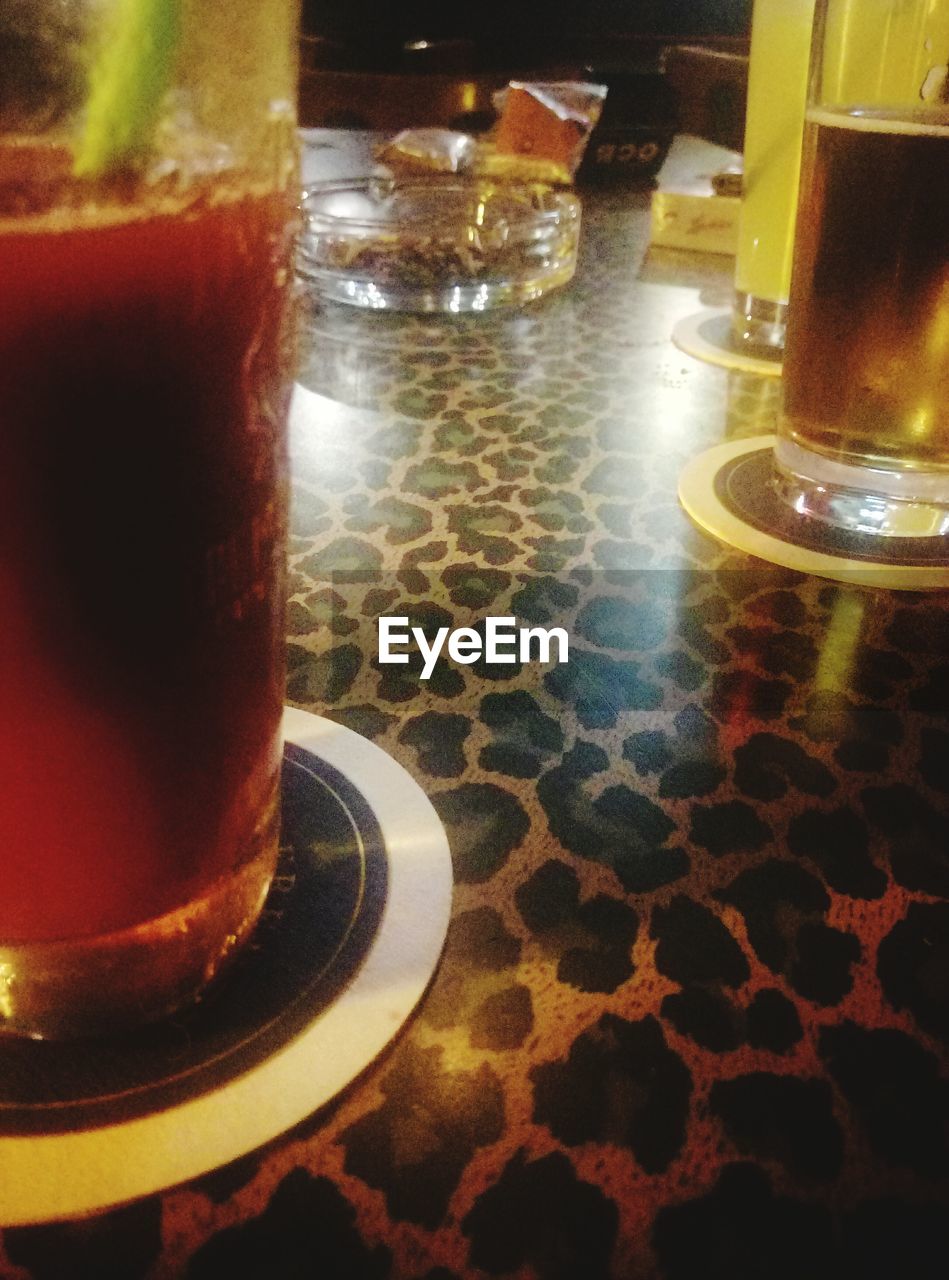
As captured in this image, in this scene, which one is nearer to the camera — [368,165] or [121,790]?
[121,790]

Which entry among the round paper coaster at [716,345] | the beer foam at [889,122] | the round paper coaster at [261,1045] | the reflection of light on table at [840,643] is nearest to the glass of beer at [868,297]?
the beer foam at [889,122]

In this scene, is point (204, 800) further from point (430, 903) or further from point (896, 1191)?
point (896, 1191)

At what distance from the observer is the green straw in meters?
0.27

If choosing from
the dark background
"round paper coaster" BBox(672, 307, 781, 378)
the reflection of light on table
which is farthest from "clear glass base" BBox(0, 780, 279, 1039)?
the dark background

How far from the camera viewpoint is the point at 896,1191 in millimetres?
297

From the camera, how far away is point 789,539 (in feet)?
2.25

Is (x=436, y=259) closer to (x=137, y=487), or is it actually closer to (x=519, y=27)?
(x=137, y=487)

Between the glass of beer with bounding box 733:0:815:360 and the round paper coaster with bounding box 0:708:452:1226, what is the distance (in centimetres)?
82

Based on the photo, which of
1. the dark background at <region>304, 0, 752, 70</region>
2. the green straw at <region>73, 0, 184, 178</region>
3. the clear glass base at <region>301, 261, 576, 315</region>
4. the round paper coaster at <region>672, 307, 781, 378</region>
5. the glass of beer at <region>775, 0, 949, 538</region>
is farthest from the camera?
the dark background at <region>304, 0, 752, 70</region>

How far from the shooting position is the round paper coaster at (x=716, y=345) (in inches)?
40.1

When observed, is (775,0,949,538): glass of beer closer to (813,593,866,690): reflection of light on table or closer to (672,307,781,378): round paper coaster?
(813,593,866,690): reflection of light on table

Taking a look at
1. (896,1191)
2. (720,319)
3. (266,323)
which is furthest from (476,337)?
(896,1191)

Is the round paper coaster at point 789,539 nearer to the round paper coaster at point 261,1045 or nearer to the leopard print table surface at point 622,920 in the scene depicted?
the leopard print table surface at point 622,920

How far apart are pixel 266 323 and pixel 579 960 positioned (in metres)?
0.25
